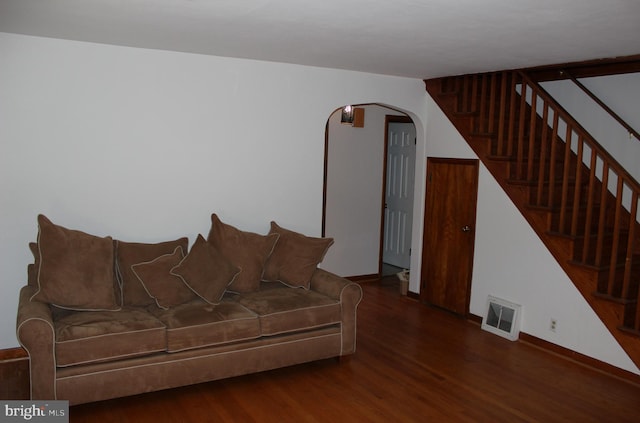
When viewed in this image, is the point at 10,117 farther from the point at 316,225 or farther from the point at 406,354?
the point at 406,354

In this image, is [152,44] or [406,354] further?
[406,354]

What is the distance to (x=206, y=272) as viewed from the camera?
13.7 feet

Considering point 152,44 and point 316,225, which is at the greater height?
point 152,44

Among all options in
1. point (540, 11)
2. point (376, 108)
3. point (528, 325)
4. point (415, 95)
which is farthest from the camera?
point (376, 108)

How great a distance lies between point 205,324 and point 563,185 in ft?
10.3

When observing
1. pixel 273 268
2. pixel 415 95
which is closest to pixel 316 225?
pixel 273 268

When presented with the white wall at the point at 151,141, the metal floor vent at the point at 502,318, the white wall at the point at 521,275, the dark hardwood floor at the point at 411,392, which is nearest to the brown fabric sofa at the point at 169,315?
the dark hardwood floor at the point at 411,392

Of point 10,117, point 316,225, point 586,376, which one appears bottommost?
point 586,376

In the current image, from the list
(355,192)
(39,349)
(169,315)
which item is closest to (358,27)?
(169,315)

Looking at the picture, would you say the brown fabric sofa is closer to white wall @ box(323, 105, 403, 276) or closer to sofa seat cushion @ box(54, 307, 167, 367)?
sofa seat cushion @ box(54, 307, 167, 367)

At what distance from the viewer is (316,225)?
552 centimetres

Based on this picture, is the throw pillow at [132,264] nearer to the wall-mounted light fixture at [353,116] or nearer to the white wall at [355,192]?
the white wall at [355,192]

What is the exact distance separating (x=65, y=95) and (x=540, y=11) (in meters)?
3.35

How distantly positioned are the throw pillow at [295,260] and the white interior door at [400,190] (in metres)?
2.91
